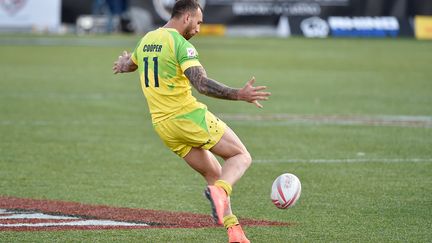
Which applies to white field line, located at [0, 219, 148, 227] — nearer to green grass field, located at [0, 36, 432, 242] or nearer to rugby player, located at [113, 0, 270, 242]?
green grass field, located at [0, 36, 432, 242]

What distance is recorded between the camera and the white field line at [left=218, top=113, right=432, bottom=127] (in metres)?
18.5

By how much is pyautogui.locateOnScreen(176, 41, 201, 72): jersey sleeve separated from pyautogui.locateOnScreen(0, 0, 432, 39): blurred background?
118ft

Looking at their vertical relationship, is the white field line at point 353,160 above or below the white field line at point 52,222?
below

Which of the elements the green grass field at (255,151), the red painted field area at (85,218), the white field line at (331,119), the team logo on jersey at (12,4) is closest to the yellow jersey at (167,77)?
the green grass field at (255,151)

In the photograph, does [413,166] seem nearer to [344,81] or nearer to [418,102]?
[418,102]

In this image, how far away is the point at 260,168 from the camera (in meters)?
13.5

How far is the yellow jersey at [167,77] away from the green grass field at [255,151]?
3.96 ft

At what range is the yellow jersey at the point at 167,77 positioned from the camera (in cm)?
847

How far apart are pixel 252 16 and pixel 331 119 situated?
27.1 meters

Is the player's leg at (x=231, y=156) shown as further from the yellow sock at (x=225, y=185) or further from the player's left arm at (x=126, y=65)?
the player's left arm at (x=126, y=65)

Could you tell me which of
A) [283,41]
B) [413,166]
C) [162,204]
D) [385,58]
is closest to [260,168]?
[413,166]

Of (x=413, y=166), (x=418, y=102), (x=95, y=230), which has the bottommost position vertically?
(x=418, y=102)

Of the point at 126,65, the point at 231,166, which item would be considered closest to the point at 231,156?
the point at 231,166

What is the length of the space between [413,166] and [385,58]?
70.0 ft
